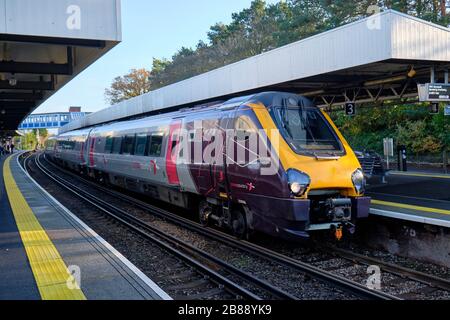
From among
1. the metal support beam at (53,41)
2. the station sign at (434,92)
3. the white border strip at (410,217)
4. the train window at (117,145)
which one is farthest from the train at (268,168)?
the train window at (117,145)

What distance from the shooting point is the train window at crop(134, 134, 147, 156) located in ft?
46.4

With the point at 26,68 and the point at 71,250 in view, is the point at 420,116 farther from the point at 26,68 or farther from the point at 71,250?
the point at 71,250

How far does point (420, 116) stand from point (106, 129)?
17.3 m

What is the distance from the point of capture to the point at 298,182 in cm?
745

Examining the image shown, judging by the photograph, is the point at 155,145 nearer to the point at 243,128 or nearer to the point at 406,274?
the point at 243,128

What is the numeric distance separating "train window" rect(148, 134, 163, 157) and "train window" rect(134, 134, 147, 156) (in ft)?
1.98

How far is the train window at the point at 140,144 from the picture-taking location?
46.4 feet

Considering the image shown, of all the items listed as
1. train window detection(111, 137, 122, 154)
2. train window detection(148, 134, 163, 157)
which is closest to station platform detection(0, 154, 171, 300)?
train window detection(148, 134, 163, 157)

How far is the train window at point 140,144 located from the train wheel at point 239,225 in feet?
19.1

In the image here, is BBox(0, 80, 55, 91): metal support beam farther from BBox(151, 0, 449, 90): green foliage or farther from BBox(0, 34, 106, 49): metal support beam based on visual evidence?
BBox(151, 0, 449, 90): green foliage

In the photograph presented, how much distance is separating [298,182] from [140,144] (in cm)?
824

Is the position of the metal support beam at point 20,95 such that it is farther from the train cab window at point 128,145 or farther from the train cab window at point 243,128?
the train cab window at point 243,128
